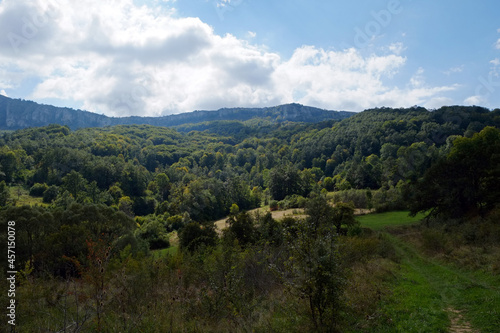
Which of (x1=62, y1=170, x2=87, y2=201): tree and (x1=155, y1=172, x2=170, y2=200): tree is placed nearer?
(x1=62, y1=170, x2=87, y2=201): tree

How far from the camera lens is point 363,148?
120500 millimetres

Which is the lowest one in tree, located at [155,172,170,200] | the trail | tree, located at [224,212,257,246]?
tree, located at [155,172,170,200]

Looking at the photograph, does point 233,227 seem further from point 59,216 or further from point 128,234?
point 59,216

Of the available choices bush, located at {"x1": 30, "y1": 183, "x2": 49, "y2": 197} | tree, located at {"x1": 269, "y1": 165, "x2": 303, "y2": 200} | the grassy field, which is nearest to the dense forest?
bush, located at {"x1": 30, "y1": 183, "x2": 49, "y2": 197}

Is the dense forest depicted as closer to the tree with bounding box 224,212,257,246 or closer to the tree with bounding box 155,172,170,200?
the tree with bounding box 224,212,257,246

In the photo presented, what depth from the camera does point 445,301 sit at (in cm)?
1272

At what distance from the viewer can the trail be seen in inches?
382

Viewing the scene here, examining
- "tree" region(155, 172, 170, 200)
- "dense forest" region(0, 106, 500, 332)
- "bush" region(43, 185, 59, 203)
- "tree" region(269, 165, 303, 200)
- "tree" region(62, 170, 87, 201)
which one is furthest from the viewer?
"tree" region(155, 172, 170, 200)

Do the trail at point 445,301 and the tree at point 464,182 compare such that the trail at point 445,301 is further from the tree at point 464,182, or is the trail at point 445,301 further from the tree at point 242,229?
the tree at point 464,182

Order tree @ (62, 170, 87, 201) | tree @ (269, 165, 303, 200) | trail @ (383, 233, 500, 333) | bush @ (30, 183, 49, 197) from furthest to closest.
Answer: tree @ (269, 165, 303, 200) → bush @ (30, 183, 49, 197) → tree @ (62, 170, 87, 201) → trail @ (383, 233, 500, 333)

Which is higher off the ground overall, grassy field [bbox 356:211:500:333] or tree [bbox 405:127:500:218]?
tree [bbox 405:127:500:218]

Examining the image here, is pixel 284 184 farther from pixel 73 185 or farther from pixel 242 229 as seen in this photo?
pixel 73 185

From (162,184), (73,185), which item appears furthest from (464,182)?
(162,184)

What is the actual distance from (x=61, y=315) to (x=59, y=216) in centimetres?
2179
